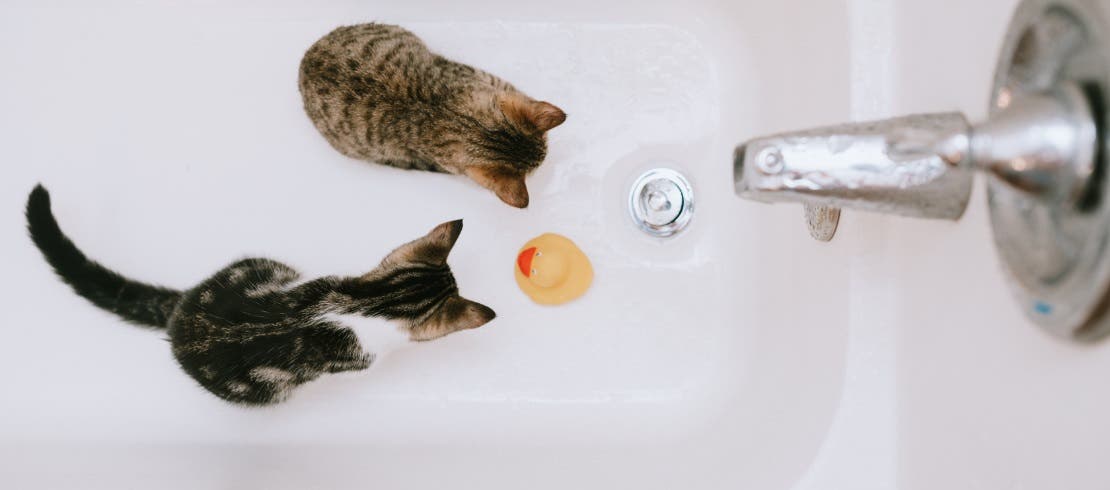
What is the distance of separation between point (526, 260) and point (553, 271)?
43mm

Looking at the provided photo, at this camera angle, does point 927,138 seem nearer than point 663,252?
Yes

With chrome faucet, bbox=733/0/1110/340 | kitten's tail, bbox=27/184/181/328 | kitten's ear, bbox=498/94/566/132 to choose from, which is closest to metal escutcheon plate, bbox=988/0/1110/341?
chrome faucet, bbox=733/0/1110/340

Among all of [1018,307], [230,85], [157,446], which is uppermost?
[230,85]

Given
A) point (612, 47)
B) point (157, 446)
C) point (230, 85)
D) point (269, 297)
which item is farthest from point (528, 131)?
point (157, 446)

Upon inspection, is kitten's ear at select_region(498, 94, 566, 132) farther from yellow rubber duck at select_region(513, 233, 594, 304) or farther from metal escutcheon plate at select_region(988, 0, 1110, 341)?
metal escutcheon plate at select_region(988, 0, 1110, 341)

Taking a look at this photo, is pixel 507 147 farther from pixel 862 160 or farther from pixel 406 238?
pixel 862 160

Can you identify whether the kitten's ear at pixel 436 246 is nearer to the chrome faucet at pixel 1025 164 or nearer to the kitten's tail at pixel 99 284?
the kitten's tail at pixel 99 284

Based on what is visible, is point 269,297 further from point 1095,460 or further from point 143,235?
point 1095,460

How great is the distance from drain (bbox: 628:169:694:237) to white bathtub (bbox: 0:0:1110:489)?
0.06 ft

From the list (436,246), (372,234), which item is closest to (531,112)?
(436,246)

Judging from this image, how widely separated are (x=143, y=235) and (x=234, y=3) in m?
0.38

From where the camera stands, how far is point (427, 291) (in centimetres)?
93

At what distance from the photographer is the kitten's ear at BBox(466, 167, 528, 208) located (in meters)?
0.98

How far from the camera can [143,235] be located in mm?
1124
